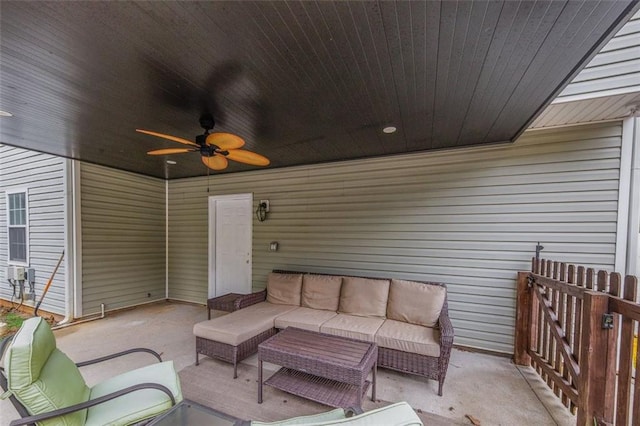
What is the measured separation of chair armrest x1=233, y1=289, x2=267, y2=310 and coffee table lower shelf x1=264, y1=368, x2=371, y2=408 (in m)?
1.44

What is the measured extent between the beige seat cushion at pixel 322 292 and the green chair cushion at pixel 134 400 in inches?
83.9

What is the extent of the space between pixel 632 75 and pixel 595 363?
2.50 meters

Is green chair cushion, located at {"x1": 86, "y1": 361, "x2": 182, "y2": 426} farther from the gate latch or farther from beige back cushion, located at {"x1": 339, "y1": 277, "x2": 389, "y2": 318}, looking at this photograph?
the gate latch

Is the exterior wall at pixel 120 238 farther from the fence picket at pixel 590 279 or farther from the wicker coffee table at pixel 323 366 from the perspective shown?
the fence picket at pixel 590 279

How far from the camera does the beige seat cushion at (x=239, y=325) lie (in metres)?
2.93

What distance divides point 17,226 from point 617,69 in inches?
373

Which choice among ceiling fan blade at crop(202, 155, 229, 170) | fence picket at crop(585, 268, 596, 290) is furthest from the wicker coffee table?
ceiling fan blade at crop(202, 155, 229, 170)

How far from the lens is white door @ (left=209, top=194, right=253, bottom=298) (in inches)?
204

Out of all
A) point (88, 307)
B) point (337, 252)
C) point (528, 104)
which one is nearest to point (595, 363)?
point (528, 104)

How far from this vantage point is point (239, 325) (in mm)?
3129

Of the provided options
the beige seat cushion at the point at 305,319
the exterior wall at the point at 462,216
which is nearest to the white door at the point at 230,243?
the exterior wall at the point at 462,216

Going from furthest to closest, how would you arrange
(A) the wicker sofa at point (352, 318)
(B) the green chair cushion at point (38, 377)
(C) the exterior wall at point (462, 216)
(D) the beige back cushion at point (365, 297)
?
(D) the beige back cushion at point (365, 297) → (C) the exterior wall at point (462, 216) → (A) the wicker sofa at point (352, 318) → (B) the green chair cushion at point (38, 377)

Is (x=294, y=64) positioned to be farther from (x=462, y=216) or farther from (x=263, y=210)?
(x=263, y=210)

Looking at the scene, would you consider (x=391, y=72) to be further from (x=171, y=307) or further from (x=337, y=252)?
(x=171, y=307)
